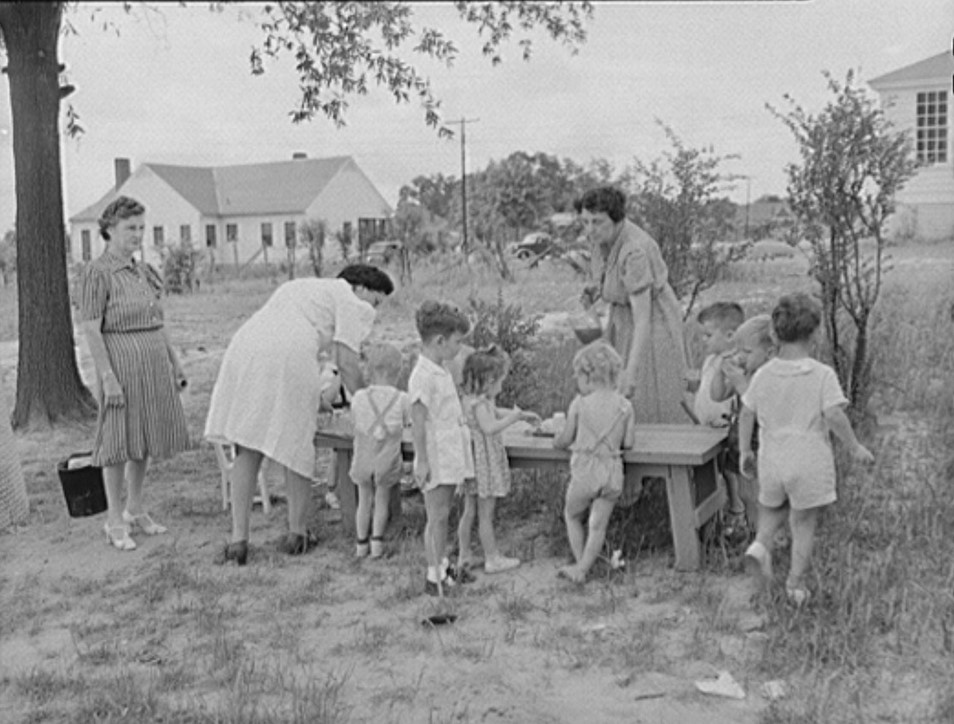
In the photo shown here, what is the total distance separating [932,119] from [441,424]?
2427 centimetres

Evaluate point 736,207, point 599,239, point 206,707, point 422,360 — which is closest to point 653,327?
point 599,239

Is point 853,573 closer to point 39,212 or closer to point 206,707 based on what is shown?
point 206,707

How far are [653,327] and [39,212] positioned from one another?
5124 millimetres

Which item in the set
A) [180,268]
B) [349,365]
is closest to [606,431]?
[349,365]

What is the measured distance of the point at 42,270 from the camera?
813 centimetres

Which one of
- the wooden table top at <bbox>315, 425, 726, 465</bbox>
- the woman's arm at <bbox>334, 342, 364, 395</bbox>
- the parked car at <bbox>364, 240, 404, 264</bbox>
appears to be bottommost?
the wooden table top at <bbox>315, 425, 726, 465</bbox>

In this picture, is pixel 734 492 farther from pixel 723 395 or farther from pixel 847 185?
pixel 847 185

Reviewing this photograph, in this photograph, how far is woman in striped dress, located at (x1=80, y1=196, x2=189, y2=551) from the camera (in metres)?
4.98

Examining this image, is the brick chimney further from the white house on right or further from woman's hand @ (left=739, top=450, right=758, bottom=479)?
the white house on right

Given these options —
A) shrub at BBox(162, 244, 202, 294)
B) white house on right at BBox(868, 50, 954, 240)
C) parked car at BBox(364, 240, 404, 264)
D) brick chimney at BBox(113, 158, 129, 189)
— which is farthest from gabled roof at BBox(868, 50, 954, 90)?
brick chimney at BBox(113, 158, 129, 189)

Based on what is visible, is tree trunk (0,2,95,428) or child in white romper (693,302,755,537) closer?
child in white romper (693,302,755,537)

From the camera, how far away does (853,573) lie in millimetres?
4023

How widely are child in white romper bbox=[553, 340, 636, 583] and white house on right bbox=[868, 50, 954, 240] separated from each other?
1874 cm

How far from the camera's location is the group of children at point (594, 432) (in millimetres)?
3910
